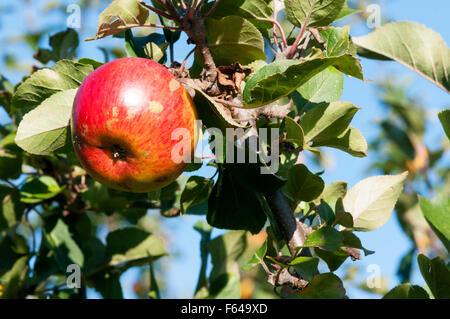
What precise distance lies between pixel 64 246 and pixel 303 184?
88cm

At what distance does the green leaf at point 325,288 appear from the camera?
100cm

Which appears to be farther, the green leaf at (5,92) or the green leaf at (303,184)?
the green leaf at (5,92)

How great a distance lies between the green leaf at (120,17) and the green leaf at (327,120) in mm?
408

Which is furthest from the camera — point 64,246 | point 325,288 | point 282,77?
point 64,246

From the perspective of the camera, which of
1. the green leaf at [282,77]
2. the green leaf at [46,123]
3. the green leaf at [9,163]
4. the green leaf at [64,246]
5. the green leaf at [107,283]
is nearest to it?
the green leaf at [282,77]

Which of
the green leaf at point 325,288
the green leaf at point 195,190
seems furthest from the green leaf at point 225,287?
the green leaf at point 325,288

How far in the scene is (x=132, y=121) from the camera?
94cm

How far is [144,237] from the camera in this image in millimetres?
1827

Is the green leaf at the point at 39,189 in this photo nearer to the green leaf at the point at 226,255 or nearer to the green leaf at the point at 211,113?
the green leaf at the point at 226,255

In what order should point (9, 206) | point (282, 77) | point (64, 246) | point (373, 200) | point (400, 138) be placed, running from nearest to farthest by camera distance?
point (282, 77), point (373, 200), point (64, 246), point (9, 206), point (400, 138)

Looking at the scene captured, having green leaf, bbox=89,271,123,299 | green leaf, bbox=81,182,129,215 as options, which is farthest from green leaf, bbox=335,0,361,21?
green leaf, bbox=89,271,123,299

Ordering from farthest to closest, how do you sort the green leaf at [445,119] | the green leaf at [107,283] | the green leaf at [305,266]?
the green leaf at [107,283] → the green leaf at [445,119] → the green leaf at [305,266]

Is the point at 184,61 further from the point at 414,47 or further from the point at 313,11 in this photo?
the point at 414,47

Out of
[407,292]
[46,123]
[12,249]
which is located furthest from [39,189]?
[407,292]
